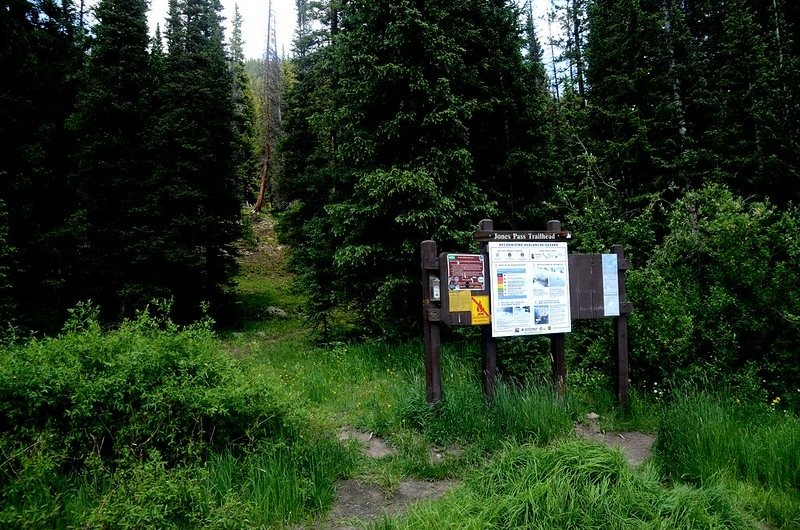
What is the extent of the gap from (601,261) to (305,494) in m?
4.78

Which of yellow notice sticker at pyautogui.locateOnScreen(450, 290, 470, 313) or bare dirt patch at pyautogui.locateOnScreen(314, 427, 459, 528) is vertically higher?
yellow notice sticker at pyautogui.locateOnScreen(450, 290, 470, 313)

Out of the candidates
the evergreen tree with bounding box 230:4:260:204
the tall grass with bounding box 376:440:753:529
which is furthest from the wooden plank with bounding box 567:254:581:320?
the evergreen tree with bounding box 230:4:260:204

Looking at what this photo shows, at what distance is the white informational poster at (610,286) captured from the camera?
6.52m

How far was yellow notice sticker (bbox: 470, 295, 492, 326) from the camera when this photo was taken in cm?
561

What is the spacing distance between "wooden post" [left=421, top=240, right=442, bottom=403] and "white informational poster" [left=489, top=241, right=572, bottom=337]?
67 cm

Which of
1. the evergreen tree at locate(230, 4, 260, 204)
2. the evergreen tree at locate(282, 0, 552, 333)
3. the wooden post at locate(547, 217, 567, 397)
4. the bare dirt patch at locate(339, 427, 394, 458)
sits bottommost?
the bare dirt patch at locate(339, 427, 394, 458)

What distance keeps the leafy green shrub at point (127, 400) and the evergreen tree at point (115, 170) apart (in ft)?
37.3

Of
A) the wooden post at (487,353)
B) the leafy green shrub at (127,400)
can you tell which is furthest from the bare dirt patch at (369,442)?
the wooden post at (487,353)

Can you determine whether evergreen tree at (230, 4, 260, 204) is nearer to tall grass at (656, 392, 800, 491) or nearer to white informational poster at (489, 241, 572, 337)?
white informational poster at (489, 241, 572, 337)

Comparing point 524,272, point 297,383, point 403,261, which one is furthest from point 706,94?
point 297,383

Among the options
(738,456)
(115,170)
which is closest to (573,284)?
(738,456)

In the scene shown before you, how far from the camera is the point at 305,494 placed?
3.84 metres

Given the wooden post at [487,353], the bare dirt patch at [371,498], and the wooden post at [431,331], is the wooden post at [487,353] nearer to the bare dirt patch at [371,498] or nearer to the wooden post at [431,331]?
the wooden post at [431,331]

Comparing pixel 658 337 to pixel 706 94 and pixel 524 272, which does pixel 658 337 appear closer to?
pixel 524 272
